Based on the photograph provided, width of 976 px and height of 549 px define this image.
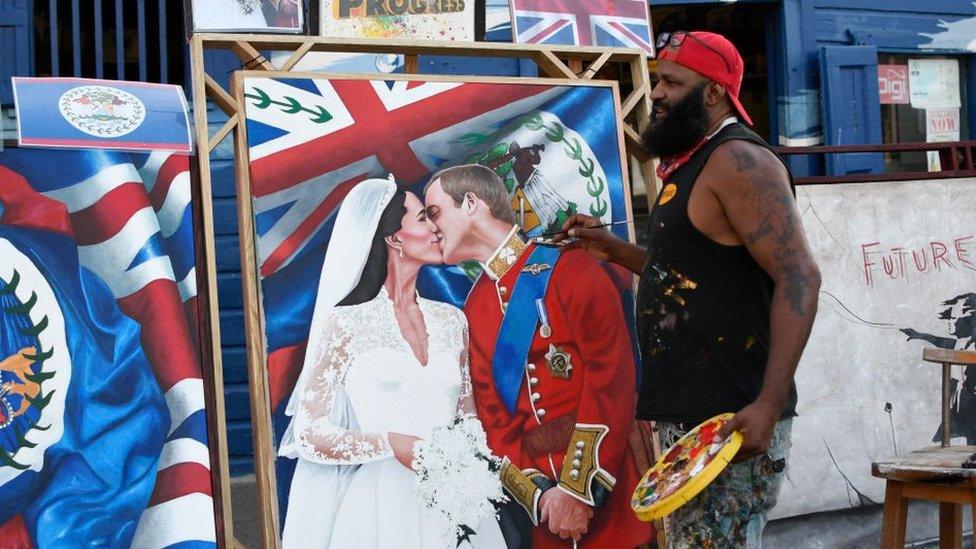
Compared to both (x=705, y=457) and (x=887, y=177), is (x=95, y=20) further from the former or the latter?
(x=705, y=457)

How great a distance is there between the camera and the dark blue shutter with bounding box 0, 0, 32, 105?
5969 millimetres

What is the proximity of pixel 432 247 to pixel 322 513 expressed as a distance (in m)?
0.77

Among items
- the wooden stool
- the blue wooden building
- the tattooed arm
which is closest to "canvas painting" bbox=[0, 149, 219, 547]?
the tattooed arm

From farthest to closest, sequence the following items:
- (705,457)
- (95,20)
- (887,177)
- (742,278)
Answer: (95,20)
(887,177)
(742,278)
(705,457)

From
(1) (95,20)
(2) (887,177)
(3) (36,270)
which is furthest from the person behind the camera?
(1) (95,20)

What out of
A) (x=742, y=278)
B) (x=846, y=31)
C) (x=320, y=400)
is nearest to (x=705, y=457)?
(x=742, y=278)

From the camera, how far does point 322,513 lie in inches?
125

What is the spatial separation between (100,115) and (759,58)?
517 cm

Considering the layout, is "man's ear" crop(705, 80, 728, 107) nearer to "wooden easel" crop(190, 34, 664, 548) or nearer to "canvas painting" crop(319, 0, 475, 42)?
"wooden easel" crop(190, 34, 664, 548)

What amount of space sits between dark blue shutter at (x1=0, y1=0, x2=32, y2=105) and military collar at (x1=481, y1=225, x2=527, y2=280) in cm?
338

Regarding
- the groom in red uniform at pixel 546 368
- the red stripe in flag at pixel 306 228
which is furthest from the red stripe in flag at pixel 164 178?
the groom in red uniform at pixel 546 368

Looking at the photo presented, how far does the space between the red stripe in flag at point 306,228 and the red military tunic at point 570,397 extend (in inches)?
17.5

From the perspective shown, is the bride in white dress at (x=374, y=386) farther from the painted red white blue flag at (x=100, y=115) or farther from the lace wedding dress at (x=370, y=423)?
the painted red white blue flag at (x=100, y=115)

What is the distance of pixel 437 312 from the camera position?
343cm
